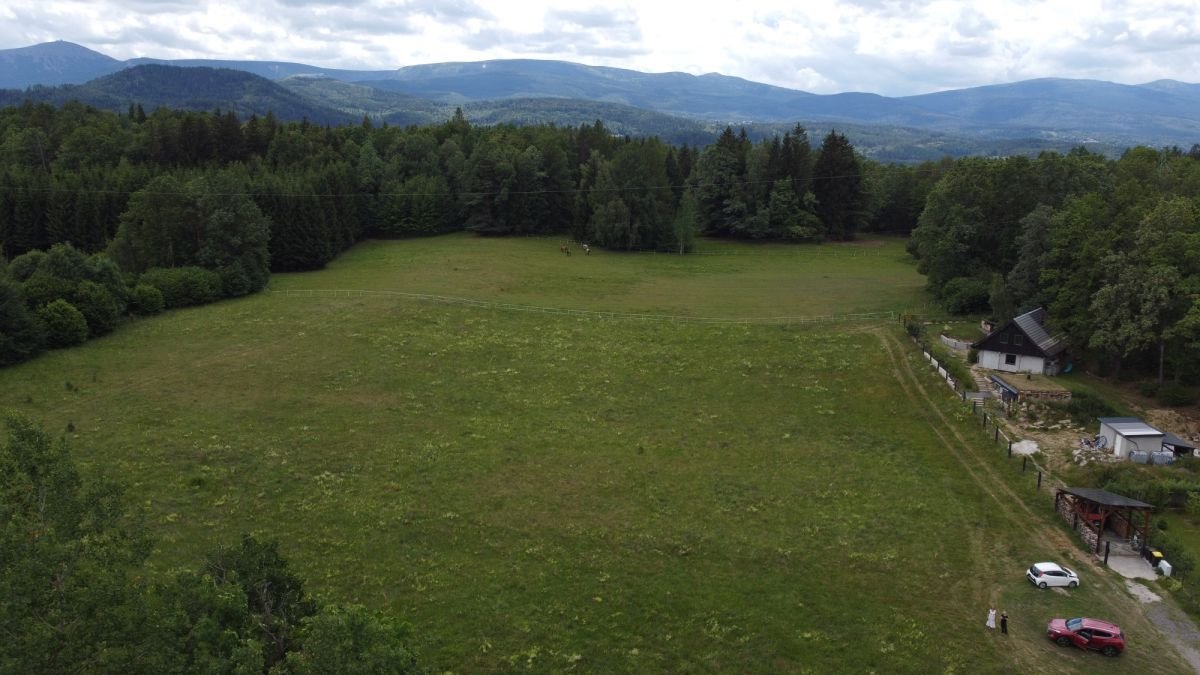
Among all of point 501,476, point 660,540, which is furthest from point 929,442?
point 501,476

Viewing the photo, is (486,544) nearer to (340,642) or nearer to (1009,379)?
(340,642)

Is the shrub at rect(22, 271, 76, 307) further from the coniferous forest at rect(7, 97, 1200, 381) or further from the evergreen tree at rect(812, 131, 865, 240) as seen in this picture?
the evergreen tree at rect(812, 131, 865, 240)

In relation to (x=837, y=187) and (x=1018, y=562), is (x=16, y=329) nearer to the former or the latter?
(x=1018, y=562)

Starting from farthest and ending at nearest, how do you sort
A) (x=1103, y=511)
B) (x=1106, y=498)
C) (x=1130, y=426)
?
(x=1130, y=426), (x=1103, y=511), (x=1106, y=498)

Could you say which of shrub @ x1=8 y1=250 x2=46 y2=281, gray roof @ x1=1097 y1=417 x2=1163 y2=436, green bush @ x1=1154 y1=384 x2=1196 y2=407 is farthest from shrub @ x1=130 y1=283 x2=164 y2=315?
green bush @ x1=1154 y1=384 x2=1196 y2=407

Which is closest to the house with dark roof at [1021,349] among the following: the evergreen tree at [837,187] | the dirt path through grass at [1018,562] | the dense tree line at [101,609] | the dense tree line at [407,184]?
the dirt path through grass at [1018,562]

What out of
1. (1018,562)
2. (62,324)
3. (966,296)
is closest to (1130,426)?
(1018,562)
